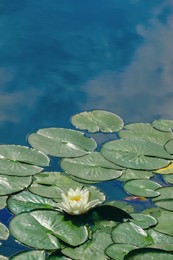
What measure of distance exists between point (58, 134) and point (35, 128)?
236mm

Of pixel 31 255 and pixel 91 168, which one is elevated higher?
pixel 91 168

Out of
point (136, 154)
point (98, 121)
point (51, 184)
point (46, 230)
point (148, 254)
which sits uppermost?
point (98, 121)

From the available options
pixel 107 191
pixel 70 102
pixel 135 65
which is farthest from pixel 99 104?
pixel 107 191

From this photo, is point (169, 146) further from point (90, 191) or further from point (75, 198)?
point (75, 198)

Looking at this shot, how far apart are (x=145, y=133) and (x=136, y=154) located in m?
0.22

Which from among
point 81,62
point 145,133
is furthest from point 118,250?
point 81,62

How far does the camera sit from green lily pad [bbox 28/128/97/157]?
1.88 metres

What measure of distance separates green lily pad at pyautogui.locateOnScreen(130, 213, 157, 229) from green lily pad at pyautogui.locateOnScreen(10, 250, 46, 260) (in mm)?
310

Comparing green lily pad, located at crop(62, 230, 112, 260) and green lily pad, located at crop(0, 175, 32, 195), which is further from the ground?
green lily pad, located at crop(0, 175, 32, 195)

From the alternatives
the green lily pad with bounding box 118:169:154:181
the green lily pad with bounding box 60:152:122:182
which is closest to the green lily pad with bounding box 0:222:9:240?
the green lily pad with bounding box 60:152:122:182

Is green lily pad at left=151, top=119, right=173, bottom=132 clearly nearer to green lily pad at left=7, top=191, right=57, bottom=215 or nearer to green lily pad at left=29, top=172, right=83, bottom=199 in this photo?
green lily pad at left=29, top=172, right=83, bottom=199

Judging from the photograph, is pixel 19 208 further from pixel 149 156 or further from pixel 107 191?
pixel 149 156

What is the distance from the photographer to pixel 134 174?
1.81 metres

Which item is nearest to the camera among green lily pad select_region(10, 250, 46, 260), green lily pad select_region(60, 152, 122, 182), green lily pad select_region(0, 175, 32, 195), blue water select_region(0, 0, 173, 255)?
green lily pad select_region(10, 250, 46, 260)
